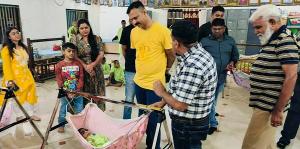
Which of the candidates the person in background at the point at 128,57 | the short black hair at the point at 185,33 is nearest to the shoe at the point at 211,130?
the person in background at the point at 128,57

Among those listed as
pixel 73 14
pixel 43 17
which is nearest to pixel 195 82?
pixel 43 17

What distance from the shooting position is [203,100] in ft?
4.68

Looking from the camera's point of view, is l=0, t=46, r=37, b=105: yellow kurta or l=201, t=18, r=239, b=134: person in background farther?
l=0, t=46, r=37, b=105: yellow kurta

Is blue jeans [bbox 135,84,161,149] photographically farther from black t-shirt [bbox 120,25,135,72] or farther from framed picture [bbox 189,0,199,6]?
framed picture [bbox 189,0,199,6]

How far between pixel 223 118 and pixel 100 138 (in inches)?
78.1

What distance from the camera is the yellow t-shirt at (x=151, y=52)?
2.14 metres

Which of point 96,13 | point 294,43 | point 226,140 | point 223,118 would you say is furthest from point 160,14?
point 294,43

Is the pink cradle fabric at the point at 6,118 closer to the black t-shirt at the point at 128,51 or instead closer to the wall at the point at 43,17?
the black t-shirt at the point at 128,51

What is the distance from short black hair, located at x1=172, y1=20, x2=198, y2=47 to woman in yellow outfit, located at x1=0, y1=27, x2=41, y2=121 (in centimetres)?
230

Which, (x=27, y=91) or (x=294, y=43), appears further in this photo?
(x=27, y=91)

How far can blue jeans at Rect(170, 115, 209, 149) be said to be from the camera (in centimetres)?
148

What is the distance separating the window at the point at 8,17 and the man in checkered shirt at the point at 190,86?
6.67 metres

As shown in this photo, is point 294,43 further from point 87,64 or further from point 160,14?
point 160,14

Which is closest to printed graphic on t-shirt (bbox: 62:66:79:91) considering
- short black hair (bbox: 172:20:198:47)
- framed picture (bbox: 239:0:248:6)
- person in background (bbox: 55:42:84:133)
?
person in background (bbox: 55:42:84:133)
